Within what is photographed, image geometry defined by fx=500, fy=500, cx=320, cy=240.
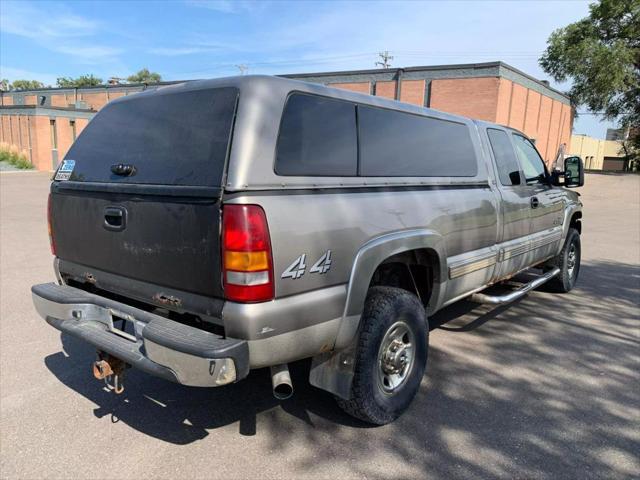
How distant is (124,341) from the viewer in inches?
111

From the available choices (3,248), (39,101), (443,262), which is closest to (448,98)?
(3,248)

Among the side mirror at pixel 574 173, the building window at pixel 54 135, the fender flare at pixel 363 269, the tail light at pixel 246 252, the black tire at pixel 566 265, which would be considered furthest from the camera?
the building window at pixel 54 135

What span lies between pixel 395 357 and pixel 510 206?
217cm

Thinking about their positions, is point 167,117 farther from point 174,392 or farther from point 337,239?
point 174,392

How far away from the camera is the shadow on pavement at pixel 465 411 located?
2.91 metres

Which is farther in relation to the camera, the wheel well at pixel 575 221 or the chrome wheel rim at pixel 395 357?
the wheel well at pixel 575 221

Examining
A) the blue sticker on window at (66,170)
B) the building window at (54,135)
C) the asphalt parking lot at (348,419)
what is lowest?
the asphalt parking lot at (348,419)

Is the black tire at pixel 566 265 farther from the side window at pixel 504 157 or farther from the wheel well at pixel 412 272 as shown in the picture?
the wheel well at pixel 412 272

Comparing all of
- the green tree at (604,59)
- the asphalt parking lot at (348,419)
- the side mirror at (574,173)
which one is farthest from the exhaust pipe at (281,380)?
the green tree at (604,59)

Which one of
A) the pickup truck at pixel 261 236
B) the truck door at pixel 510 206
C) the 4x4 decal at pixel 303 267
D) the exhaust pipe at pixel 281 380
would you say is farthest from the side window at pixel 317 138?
the truck door at pixel 510 206

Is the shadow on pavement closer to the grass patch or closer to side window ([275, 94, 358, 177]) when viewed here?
side window ([275, 94, 358, 177])

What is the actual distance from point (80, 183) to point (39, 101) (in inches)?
2130

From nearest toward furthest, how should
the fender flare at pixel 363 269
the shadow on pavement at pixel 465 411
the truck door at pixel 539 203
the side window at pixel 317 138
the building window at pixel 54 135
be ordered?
the side window at pixel 317 138
the fender flare at pixel 363 269
the shadow on pavement at pixel 465 411
the truck door at pixel 539 203
the building window at pixel 54 135

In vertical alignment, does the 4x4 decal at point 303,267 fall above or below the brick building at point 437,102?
below
